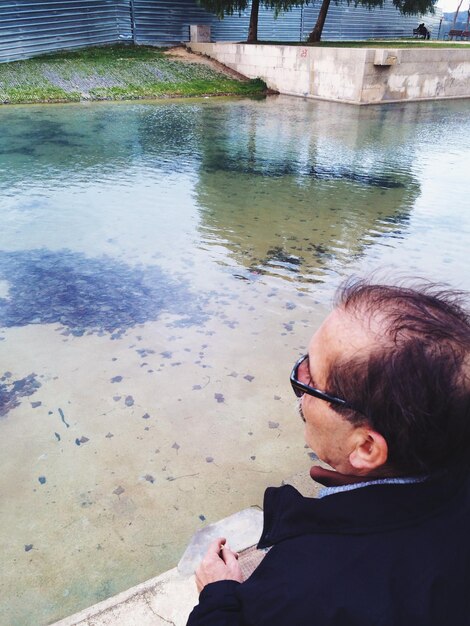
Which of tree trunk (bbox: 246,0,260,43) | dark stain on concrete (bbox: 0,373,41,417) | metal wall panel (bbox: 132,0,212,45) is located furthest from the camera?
metal wall panel (bbox: 132,0,212,45)

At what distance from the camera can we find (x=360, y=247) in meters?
6.00

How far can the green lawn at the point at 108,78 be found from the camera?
54.1ft

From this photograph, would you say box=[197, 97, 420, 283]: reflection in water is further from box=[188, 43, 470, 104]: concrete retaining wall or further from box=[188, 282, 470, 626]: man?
box=[188, 43, 470, 104]: concrete retaining wall

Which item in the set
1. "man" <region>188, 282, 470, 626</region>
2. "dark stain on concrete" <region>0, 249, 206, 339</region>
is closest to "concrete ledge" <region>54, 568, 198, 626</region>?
"man" <region>188, 282, 470, 626</region>

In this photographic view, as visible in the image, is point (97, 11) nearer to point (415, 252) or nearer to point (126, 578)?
point (415, 252)

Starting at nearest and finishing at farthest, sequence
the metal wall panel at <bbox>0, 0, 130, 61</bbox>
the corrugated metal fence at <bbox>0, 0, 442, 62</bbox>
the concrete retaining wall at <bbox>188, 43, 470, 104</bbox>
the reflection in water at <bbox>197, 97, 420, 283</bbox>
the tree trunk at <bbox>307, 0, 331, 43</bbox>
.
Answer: the reflection in water at <bbox>197, 97, 420, 283</bbox> → the concrete retaining wall at <bbox>188, 43, 470, 104</bbox> → the metal wall panel at <bbox>0, 0, 130, 61</bbox> → the corrugated metal fence at <bbox>0, 0, 442, 62</bbox> → the tree trunk at <bbox>307, 0, 331, 43</bbox>

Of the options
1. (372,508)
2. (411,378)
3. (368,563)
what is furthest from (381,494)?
(411,378)

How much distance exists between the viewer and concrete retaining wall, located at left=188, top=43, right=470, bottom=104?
1692cm

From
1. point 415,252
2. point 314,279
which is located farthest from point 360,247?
point 314,279

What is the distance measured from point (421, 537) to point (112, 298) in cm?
411

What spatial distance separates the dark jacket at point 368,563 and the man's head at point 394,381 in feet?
0.24

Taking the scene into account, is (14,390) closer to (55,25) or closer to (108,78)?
(108,78)

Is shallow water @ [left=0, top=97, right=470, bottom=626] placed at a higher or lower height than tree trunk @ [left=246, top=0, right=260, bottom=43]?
lower

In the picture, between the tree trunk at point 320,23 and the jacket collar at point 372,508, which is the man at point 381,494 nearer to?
the jacket collar at point 372,508
